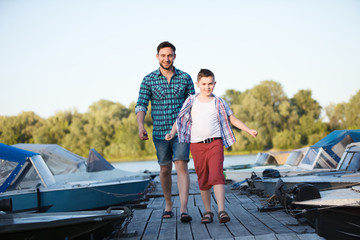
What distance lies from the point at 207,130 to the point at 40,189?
490 centimetres

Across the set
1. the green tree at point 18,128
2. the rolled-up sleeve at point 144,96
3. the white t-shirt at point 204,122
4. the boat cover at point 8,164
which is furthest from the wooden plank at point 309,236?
the green tree at point 18,128

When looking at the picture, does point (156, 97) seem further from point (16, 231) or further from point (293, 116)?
point (293, 116)

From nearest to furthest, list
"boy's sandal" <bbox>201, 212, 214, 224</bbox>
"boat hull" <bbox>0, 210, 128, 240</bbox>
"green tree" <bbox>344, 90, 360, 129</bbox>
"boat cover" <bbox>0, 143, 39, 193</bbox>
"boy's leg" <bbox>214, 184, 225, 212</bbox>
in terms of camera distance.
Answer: "boat hull" <bbox>0, 210, 128, 240</bbox> → "boy's leg" <bbox>214, 184, 225, 212</bbox> → "boy's sandal" <bbox>201, 212, 214, 224</bbox> → "boat cover" <bbox>0, 143, 39, 193</bbox> → "green tree" <bbox>344, 90, 360, 129</bbox>

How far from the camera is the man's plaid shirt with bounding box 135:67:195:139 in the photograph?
5.70 meters

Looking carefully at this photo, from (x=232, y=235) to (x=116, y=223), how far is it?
47.4 inches

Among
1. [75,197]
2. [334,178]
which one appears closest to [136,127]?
[75,197]

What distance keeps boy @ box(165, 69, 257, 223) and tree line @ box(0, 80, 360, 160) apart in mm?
47748

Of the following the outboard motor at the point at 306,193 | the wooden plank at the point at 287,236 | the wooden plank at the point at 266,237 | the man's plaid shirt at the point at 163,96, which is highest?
the man's plaid shirt at the point at 163,96

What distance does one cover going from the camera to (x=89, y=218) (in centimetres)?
399

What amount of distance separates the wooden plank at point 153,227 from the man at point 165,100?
0.60 feet

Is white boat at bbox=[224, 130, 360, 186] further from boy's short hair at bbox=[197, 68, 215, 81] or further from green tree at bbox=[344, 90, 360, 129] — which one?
green tree at bbox=[344, 90, 360, 129]

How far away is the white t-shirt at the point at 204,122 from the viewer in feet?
17.0

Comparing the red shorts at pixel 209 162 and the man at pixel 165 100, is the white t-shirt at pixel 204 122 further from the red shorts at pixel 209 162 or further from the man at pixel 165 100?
the man at pixel 165 100

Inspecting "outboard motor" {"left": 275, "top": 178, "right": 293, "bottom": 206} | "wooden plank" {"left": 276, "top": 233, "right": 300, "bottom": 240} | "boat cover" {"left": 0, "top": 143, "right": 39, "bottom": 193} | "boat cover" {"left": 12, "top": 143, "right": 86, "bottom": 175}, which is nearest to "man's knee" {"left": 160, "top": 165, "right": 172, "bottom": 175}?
"outboard motor" {"left": 275, "top": 178, "right": 293, "bottom": 206}
